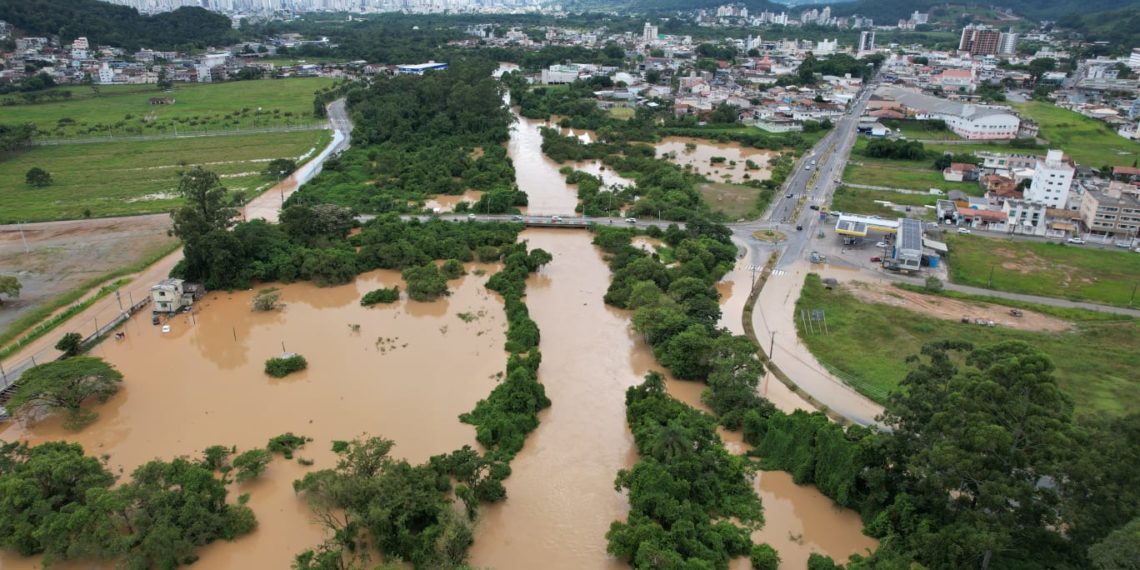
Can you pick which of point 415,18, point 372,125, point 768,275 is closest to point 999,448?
point 768,275

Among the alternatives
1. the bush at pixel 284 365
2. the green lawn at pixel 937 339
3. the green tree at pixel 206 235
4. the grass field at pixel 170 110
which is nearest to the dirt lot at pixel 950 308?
the green lawn at pixel 937 339

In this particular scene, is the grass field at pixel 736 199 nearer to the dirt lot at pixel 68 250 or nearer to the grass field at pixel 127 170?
the grass field at pixel 127 170

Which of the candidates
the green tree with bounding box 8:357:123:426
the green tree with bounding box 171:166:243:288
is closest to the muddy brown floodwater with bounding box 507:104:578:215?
the green tree with bounding box 171:166:243:288

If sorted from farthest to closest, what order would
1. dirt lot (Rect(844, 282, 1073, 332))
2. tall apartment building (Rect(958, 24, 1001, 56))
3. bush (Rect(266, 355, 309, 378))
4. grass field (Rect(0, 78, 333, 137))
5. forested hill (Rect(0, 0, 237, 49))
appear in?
tall apartment building (Rect(958, 24, 1001, 56)) → forested hill (Rect(0, 0, 237, 49)) → grass field (Rect(0, 78, 333, 137)) → dirt lot (Rect(844, 282, 1073, 332)) → bush (Rect(266, 355, 309, 378))

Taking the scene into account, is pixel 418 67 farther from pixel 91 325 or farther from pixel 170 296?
pixel 91 325

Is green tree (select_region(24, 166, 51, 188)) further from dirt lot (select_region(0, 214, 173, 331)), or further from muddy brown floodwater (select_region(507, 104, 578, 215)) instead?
muddy brown floodwater (select_region(507, 104, 578, 215))

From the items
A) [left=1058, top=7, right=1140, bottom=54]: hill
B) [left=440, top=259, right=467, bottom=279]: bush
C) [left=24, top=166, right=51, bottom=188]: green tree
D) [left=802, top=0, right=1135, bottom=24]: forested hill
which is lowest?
[left=440, top=259, right=467, bottom=279]: bush

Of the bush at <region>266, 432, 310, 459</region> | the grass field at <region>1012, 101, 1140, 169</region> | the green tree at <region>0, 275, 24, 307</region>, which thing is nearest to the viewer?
the bush at <region>266, 432, 310, 459</region>

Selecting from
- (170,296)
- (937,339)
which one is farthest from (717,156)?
(170,296)
